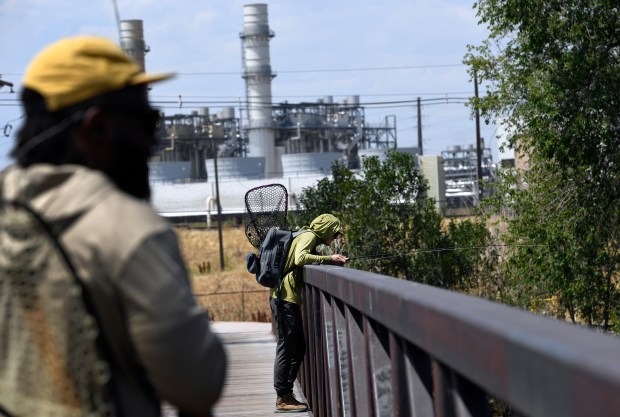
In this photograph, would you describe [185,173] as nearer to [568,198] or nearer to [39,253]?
[568,198]

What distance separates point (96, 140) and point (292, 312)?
7213 mm

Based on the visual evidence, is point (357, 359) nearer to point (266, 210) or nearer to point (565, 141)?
point (266, 210)

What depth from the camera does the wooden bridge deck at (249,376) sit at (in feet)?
31.3

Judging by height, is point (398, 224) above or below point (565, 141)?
below

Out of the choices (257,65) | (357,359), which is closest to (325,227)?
(357,359)

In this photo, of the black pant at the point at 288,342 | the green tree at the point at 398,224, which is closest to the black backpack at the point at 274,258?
the black pant at the point at 288,342

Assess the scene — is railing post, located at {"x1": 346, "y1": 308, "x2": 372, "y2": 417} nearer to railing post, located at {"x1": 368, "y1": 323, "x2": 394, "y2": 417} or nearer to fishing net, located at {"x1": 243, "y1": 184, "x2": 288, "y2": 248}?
railing post, located at {"x1": 368, "y1": 323, "x2": 394, "y2": 417}

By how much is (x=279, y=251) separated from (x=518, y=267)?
14.4 meters

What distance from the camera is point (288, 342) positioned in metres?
9.47

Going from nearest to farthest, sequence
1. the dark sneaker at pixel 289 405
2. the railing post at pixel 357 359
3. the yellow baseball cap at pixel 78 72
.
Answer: the yellow baseball cap at pixel 78 72 → the railing post at pixel 357 359 → the dark sneaker at pixel 289 405

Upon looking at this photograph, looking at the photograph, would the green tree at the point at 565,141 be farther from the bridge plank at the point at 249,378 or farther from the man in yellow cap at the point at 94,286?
the man in yellow cap at the point at 94,286

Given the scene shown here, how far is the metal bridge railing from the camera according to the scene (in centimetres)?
185

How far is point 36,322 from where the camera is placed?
2234 millimetres

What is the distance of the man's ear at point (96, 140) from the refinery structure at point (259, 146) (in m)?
81.2
